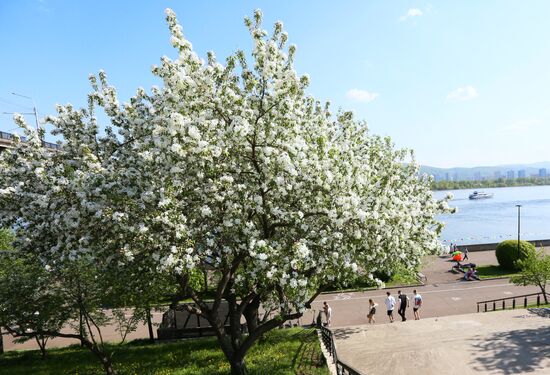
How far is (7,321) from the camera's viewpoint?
584 inches

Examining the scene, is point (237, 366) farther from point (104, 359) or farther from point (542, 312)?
point (542, 312)

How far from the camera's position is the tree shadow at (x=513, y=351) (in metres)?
14.0

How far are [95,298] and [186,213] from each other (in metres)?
7.16

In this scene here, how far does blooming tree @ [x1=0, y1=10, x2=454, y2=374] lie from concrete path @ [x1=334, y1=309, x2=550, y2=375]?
486 centimetres

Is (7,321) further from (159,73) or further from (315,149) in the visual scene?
(315,149)

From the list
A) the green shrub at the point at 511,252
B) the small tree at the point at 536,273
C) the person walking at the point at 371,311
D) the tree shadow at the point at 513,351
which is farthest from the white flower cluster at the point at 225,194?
the green shrub at the point at 511,252

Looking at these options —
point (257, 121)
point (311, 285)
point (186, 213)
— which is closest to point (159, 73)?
point (257, 121)

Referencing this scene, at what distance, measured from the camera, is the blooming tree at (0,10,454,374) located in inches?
406

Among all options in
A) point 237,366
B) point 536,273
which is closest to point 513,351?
point 237,366

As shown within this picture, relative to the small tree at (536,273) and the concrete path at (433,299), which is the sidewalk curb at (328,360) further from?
the small tree at (536,273)

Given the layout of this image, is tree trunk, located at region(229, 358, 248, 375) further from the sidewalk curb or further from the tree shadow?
the tree shadow

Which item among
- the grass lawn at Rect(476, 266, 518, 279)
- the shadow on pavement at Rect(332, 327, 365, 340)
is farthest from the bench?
the shadow on pavement at Rect(332, 327, 365, 340)

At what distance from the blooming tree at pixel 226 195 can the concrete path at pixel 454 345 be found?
4864mm

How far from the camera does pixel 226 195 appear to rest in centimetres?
1100
